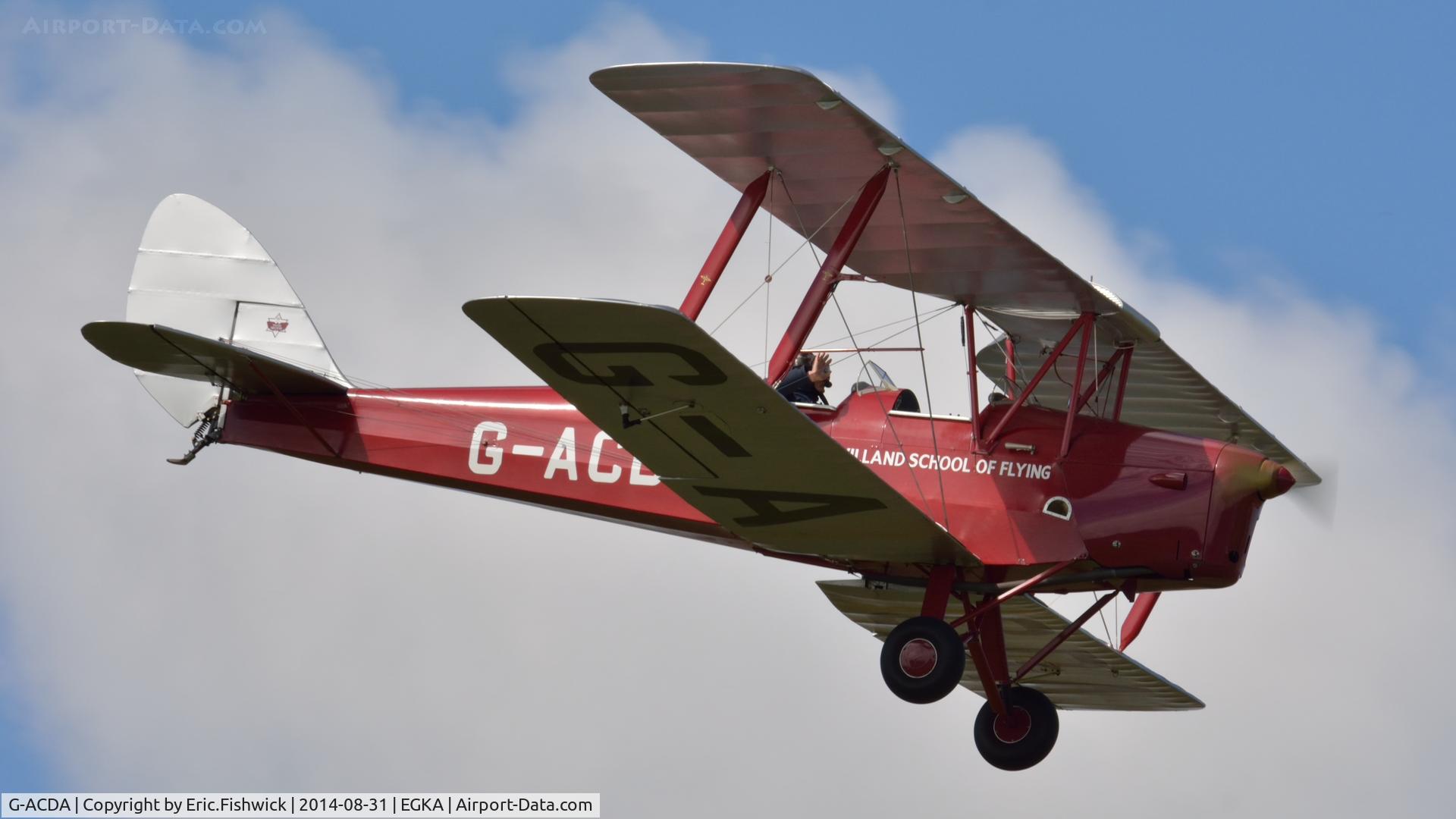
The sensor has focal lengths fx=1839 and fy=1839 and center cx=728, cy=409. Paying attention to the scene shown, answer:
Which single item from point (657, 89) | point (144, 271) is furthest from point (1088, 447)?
point (144, 271)

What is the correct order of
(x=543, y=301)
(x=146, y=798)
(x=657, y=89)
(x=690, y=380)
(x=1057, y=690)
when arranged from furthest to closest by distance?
(x=1057, y=690), (x=146, y=798), (x=657, y=89), (x=690, y=380), (x=543, y=301)

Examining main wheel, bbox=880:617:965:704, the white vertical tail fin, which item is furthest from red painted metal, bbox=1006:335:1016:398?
the white vertical tail fin

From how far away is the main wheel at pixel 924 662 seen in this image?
10.9 m

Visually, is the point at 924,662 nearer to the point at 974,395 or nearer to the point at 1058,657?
the point at 974,395

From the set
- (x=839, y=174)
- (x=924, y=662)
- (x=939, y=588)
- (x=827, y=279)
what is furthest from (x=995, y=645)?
(x=839, y=174)

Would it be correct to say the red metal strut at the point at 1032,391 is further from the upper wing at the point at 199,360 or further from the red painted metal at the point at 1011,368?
the upper wing at the point at 199,360

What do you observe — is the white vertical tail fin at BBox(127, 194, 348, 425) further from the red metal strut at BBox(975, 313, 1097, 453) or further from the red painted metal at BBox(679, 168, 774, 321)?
the red metal strut at BBox(975, 313, 1097, 453)

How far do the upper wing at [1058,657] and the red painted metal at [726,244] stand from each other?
2.70m

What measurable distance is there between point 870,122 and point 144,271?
239 inches

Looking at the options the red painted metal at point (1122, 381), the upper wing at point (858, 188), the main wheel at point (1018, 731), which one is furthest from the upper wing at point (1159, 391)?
the main wheel at point (1018, 731)

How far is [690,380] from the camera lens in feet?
32.0

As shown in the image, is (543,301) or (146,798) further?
(146,798)

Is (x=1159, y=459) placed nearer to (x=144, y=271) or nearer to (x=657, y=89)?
(x=657, y=89)

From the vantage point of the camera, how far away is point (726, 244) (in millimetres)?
11352
